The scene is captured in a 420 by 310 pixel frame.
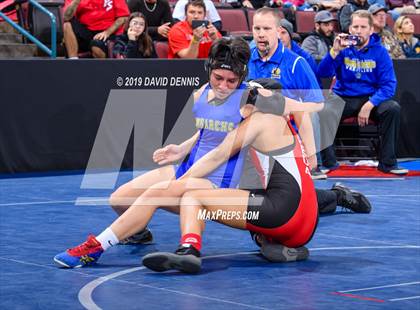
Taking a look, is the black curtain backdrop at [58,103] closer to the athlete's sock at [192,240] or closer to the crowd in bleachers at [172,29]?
the crowd in bleachers at [172,29]

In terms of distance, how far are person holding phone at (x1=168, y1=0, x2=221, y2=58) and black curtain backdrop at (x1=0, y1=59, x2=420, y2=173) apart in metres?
0.42

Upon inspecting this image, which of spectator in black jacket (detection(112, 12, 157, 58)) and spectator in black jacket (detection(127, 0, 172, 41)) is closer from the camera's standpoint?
spectator in black jacket (detection(112, 12, 157, 58))

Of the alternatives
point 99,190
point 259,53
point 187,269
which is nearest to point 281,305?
point 187,269

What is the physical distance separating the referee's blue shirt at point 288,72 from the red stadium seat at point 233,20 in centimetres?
611

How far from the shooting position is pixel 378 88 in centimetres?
1149

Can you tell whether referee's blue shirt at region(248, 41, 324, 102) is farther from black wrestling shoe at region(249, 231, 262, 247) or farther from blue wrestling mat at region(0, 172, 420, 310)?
black wrestling shoe at region(249, 231, 262, 247)

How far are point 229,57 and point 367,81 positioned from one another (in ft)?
18.6

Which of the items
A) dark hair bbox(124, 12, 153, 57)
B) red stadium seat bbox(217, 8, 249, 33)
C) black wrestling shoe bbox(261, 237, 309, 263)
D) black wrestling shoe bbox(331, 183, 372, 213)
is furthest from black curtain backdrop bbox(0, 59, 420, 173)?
black wrestling shoe bbox(261, 237, 309, 263)

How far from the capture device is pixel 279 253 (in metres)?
6.32

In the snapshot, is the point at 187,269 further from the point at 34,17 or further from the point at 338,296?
the point at 34,17

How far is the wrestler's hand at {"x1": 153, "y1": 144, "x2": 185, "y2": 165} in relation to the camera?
6.39 metres

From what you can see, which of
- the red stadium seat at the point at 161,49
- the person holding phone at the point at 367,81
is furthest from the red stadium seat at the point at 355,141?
the red stadium seat at the point at 161,49

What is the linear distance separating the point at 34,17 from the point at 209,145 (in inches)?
259

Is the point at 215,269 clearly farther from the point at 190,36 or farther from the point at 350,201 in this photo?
the point at 190,36
